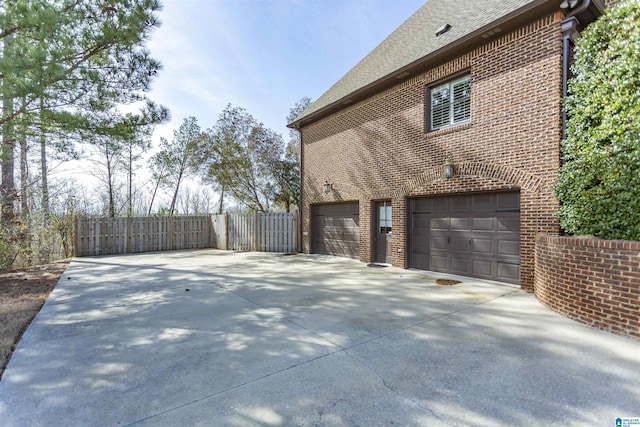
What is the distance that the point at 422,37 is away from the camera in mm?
8586

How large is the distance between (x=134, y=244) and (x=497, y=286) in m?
13.4

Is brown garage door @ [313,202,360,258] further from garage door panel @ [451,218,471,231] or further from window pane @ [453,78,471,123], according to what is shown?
window pane @ [453,78,471,123]

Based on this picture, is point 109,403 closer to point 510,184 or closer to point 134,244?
point 510,184

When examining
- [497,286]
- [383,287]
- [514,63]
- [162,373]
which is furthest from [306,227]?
[162,373]

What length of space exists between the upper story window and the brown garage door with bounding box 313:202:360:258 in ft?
11.7

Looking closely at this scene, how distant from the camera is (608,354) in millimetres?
3104

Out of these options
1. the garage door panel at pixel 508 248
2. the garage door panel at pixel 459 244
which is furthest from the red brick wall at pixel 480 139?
the garage door panel at pixel 459 244

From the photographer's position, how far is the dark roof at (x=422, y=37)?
6.33 meters

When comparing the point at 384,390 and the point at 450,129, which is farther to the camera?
the point at 450,129

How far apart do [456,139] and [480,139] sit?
552 mm

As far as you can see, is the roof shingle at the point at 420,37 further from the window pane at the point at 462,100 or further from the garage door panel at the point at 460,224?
the garage door panel at the point at 460,224

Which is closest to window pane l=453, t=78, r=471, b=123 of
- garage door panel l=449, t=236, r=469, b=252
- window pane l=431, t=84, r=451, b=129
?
window pane l=431, t=84, r=451, b=129

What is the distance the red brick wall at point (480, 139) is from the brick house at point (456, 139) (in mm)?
22

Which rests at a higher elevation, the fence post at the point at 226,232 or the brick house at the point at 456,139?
the brick house at the point at 456,139
